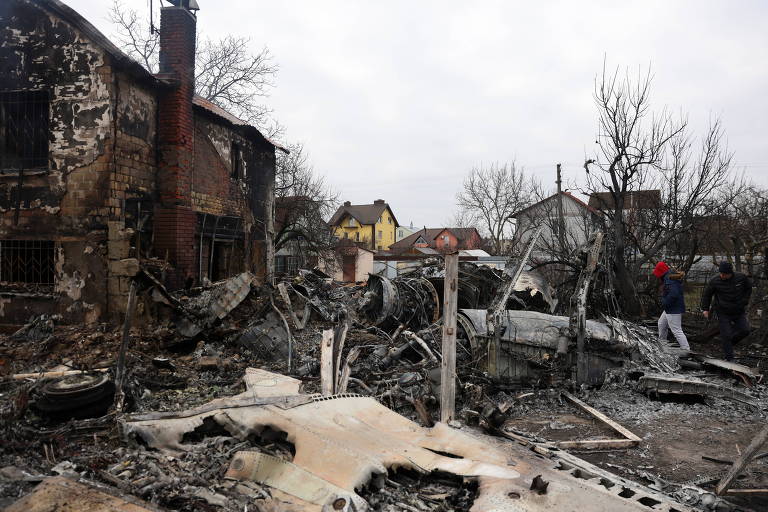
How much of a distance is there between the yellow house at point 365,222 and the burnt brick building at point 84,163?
4940 cm

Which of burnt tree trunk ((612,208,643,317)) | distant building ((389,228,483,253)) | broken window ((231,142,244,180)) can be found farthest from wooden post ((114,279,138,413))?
distant building ((389,228,483,253))

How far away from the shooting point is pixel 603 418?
234 inches

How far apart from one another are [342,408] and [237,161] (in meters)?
10.1

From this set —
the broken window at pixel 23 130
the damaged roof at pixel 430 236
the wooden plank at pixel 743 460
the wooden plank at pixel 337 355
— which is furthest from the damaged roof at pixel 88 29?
the damaged roof at pixel 430 236

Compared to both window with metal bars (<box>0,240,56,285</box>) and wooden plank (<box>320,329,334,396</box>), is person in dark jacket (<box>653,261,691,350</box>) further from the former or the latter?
window with metal bars (<box>0,240,56,285</box>)

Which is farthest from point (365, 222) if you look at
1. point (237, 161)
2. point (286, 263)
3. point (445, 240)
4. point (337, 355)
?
point (337, 355)

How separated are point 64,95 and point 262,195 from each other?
19.6 feet

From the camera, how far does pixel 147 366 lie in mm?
7547

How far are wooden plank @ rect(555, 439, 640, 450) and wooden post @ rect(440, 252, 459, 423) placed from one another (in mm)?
1309

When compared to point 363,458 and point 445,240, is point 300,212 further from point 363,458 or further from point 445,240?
point 445,240

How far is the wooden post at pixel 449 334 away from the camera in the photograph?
5090 millimetres

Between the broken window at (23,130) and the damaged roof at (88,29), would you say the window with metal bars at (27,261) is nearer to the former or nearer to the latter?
the broken window at (23,130)

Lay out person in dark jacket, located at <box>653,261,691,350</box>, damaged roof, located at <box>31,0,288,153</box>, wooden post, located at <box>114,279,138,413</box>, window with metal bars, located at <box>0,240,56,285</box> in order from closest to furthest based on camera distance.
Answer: wooden post, located at <box>114,279,138,413</box> → damaged roof, located at <box>31,0,288,153</box> → person in dark jacket, located at <box>653,261,691,350</box> → window with metal bars, located at <box>0,240,56,285</box>

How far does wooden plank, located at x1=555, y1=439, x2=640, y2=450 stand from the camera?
16.8 feet
